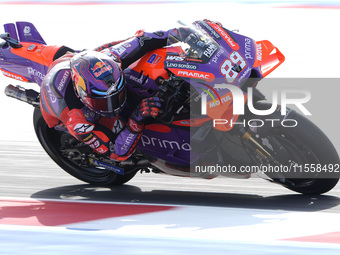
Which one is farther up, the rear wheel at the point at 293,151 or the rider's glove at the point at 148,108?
the rider's glove at the point at 148,108

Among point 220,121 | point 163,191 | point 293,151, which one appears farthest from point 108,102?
point 293,151

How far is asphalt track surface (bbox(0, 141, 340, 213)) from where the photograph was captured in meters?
5.25

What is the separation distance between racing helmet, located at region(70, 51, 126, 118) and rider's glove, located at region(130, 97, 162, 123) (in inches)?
5.9

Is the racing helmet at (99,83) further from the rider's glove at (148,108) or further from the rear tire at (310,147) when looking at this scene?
the rear tire at (310,147)

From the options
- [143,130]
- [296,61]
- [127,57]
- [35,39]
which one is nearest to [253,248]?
[143,130]

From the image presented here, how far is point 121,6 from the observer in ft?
42.6

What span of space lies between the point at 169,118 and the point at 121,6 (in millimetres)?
8183

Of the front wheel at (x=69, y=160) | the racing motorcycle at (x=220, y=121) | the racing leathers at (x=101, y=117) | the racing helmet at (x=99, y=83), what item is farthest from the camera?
the front wheel at (x=69, y=160)

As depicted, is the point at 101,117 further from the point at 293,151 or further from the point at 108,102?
the point at 293,151

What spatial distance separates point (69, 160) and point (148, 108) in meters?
1.55

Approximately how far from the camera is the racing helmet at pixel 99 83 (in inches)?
194

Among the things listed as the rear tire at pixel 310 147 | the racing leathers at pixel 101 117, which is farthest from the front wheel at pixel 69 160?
the rear tire at pixel 310 147

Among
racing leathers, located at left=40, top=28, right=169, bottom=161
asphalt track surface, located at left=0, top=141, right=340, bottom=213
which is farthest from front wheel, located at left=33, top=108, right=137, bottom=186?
racing leathers, located at left=40, top=28, right=169, bottom=161

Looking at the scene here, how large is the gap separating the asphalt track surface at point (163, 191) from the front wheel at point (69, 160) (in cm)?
7
